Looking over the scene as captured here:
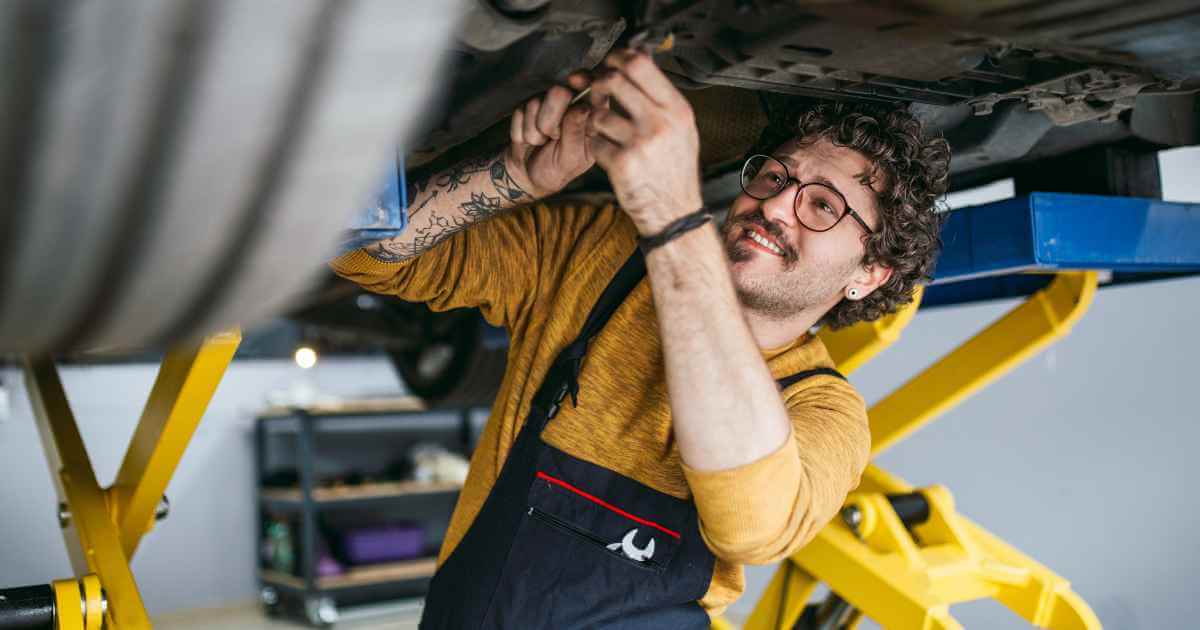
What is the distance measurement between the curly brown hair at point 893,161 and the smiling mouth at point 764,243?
5.8 inches

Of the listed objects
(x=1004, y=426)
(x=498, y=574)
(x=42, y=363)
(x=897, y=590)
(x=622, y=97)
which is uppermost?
(x=622, y=97)

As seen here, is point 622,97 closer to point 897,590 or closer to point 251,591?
point 897,590

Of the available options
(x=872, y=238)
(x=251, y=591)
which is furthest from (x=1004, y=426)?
(x=251, y=591)

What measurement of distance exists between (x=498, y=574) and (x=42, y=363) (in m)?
1.04

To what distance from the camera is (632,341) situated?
3.92 ft

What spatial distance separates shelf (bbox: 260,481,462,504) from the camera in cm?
436

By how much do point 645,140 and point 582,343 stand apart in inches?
17.3

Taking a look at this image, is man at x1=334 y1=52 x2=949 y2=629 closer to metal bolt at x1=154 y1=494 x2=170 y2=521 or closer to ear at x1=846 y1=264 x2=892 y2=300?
ear at x1=846 y1=264 x2=892 y2=300

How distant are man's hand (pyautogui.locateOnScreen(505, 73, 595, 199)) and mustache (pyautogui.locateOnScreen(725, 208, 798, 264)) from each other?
269 mm

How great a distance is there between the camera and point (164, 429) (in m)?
1.33

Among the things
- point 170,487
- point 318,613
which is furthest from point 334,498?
point 170,487

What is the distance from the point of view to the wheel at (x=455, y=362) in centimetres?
214

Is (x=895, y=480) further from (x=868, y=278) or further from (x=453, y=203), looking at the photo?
(x=453, y=203)

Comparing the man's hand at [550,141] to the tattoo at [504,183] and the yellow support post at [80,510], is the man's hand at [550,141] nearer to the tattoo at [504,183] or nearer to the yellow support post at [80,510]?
A: the tattoo at [504,183]
